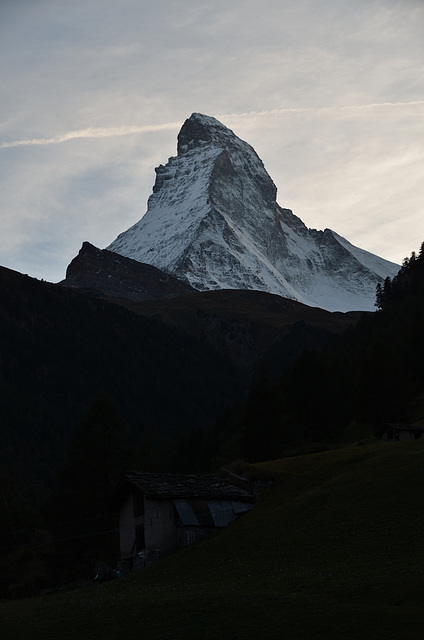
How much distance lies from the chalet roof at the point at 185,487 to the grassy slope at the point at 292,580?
1975mm

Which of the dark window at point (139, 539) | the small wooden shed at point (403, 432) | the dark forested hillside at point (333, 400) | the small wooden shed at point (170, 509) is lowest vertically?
the dark window at point (139, 539)

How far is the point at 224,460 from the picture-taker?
92188 mm

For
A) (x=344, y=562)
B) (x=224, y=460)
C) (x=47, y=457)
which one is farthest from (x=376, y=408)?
(x=47, y=457)

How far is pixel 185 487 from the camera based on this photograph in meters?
46.9

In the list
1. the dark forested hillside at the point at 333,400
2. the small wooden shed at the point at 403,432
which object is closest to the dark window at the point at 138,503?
the small wooden shed at the point at 403,432

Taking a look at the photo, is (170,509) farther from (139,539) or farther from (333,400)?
(333,400)

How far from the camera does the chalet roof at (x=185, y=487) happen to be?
45125 mm

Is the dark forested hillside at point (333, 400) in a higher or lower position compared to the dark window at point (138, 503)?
higher

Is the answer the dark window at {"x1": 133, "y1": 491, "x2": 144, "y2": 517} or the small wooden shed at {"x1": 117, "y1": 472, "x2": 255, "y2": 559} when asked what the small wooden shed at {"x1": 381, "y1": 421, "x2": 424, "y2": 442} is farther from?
the dark window at {"x1": 133, "y1": 491, "x2": 144, "y2": 517}

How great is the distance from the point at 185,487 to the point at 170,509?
2.54m

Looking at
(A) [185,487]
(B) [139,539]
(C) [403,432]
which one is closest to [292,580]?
(B) [139,539]

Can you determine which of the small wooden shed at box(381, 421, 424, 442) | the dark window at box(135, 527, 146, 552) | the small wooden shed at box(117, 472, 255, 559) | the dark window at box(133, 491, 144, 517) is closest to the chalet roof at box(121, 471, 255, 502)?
the small wooden shed at box(117, 472, 255, 559)

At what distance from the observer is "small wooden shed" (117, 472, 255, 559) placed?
43.9m

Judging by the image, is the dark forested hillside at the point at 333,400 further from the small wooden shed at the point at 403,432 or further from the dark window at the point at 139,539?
the dark window at the point at 139,539
